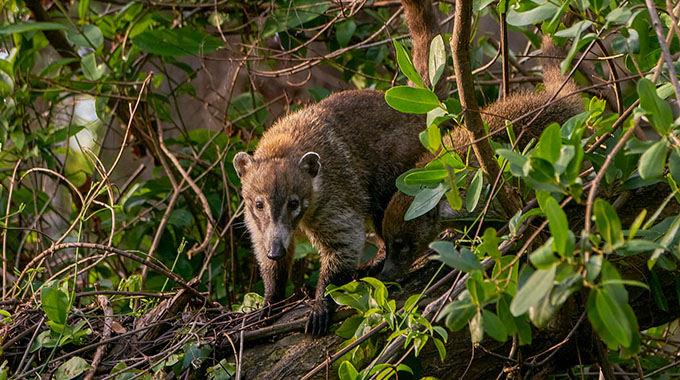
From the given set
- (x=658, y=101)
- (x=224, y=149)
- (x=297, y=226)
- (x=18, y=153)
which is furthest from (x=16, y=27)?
(x=658, y=101)

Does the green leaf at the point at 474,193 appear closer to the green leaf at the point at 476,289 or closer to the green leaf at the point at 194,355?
the green leaf at the point at 476,289

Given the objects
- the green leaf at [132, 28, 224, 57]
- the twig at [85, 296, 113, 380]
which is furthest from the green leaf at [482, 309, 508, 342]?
the green leaf at [132, 28, 224, 57]

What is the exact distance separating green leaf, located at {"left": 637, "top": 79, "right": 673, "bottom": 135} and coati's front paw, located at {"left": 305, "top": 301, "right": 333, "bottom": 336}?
6.33 ft

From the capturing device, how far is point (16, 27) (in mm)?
4785

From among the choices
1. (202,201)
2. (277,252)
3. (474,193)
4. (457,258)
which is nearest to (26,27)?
(202,201)

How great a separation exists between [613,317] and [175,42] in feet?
13.4

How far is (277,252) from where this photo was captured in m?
3.65

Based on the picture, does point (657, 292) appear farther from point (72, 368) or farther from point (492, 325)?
point (72, 368)

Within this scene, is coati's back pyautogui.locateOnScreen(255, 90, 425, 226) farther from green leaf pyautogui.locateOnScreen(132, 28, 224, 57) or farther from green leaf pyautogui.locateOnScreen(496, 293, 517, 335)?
green leaf pyautogui.locateOnScreen(496, 293, 517, 335)

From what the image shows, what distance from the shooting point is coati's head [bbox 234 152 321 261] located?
153 inches

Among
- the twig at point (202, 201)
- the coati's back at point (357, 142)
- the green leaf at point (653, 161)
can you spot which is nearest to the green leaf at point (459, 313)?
the green leaf at point (653, 161)

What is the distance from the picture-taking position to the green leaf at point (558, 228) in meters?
1.62

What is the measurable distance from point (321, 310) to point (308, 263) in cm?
197

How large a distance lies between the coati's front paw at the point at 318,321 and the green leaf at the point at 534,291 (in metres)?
1.84
